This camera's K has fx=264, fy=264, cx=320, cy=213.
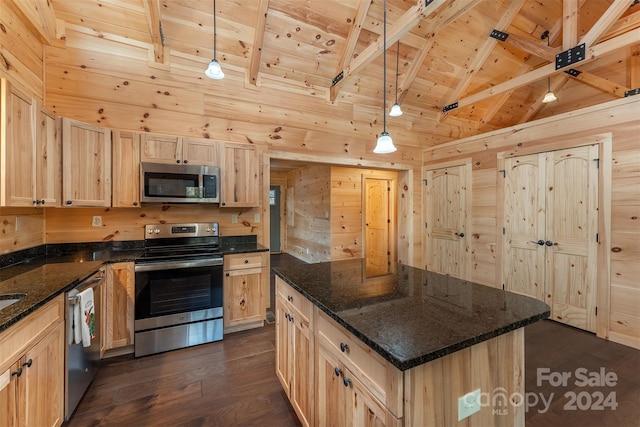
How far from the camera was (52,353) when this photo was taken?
1.54 metres

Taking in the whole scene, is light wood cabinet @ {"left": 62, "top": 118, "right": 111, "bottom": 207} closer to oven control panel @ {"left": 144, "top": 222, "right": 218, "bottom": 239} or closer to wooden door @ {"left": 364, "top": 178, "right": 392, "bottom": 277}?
oven control panel @ {"left": 144, "top": 222, "right": 218, "bottom": 239}

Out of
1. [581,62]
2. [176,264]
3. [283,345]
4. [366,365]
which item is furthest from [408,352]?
[581,62]

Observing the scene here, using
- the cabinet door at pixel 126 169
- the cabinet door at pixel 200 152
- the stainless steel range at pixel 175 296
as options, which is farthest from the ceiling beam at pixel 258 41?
the stainless steel range at pixel 175 296

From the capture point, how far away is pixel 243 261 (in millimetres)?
2973

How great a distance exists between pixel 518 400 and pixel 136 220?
357 centimetres

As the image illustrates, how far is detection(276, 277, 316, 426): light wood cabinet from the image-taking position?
4.84ft

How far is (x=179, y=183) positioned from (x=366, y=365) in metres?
2.67

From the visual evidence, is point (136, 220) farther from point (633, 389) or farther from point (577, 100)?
point (577, 100)

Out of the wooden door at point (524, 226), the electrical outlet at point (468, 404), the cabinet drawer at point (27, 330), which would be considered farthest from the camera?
the wooden door at point (524, 226)

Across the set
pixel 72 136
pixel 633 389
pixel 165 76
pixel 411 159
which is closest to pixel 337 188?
pixel 411 159

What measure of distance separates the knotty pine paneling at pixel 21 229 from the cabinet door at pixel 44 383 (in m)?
1.13

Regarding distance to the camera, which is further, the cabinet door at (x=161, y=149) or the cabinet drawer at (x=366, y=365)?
the cabinet door at (x=161, y=149)

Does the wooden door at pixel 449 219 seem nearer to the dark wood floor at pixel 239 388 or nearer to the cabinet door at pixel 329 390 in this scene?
the dark wood floor at pixel 239 388

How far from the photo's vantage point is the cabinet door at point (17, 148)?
1.71 m
